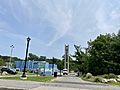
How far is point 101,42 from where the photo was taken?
7188 centimetres

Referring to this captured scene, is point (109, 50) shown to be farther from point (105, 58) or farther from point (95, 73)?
point (95, 73)

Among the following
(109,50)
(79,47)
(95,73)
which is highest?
(79,47)

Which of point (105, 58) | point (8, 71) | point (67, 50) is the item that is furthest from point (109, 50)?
point (67, 50)

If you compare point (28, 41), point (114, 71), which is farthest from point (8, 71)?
point (28, 41)

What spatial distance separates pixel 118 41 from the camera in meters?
63.0

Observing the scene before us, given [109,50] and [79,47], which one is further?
[79,47]

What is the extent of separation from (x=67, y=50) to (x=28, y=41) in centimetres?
10205

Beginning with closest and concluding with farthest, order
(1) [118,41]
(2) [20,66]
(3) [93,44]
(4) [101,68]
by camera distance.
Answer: (1) [118,41] < (4) [101,68] < (3) [93,44] < (2) [20,66]

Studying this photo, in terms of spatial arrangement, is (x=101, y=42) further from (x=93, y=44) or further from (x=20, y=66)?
(x=20, y=66)

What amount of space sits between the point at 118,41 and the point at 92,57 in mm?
9968

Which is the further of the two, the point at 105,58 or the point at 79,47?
the point at 79,47

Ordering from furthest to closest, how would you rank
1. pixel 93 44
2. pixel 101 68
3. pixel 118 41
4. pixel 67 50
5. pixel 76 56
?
pixel 67 50
pixel 76 56
pixel 93 44
pixel 101 68
pixel 118 41

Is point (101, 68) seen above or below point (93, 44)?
below

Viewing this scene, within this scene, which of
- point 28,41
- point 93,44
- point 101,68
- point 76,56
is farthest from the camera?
point 76,56
